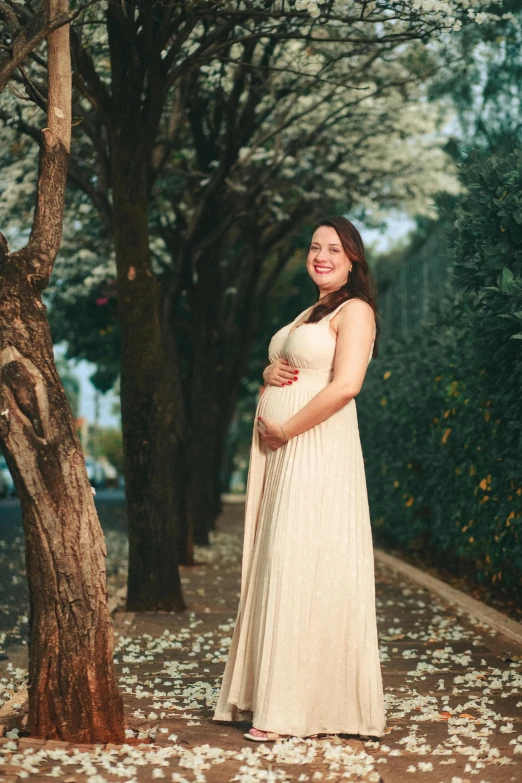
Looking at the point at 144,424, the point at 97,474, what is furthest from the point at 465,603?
the point at 97,474

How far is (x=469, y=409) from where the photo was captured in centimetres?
915

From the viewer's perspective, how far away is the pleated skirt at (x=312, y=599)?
4.84m

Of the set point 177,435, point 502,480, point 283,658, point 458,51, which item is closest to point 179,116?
point 177,435

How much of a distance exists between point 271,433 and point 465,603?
4972 millimetres

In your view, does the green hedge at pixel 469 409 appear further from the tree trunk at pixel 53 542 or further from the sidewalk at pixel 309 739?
the tree trunk at pixel 53 542

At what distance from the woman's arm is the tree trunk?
0.97 metres

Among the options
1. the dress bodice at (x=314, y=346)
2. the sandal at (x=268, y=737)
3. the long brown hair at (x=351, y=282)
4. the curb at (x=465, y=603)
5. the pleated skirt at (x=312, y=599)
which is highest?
the long brown hair at (x=351, y=282)

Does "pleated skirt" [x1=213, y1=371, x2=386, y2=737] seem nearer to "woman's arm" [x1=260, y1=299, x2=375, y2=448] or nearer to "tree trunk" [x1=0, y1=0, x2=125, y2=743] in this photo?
"woman's arm" [x1=260, y1=299, x2=375, y2=448]

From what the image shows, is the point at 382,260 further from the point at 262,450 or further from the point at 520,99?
the point at 262,450

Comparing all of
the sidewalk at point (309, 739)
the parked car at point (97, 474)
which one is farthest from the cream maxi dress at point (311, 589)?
the parked car at point (97, 474)

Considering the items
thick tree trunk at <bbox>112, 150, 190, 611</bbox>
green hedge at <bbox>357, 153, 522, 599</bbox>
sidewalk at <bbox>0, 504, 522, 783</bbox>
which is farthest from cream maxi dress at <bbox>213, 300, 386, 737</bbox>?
thick tree trunk at <bbox>112, 150, 190, 611</bbox>

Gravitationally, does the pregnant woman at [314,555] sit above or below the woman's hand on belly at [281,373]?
below

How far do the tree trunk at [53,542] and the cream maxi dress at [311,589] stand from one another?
69 centimetres

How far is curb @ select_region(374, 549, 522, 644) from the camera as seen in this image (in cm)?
808
